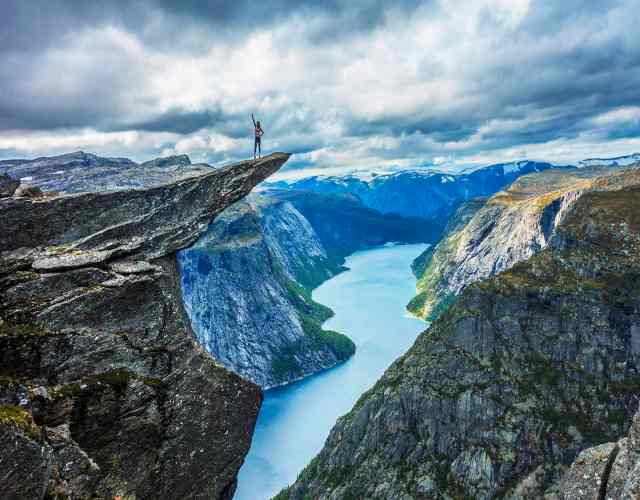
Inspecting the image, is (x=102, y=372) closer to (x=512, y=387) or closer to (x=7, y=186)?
(x=7, y=186)

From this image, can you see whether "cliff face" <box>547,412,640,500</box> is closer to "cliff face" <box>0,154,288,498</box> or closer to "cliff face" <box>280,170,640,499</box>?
"cliff face" <box>0,154,288,498</box>


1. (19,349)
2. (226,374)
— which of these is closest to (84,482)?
(19,349)

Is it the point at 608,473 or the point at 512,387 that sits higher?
the point at 608,473

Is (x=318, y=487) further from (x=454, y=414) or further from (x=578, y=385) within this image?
(x=578, y=385)

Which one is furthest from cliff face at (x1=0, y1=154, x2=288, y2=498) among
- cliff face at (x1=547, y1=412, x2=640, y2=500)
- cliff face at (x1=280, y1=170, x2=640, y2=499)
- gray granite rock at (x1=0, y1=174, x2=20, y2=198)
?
cliff face at (x1=280, y1=170, x2=640, y2=499)

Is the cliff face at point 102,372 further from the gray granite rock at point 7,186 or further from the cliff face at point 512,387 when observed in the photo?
the cliff face at point 512,387

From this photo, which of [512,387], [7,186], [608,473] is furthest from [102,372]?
[512,387]
